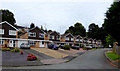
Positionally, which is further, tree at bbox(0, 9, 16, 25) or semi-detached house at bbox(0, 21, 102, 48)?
tree at bbox(0, 9, 16, 25)

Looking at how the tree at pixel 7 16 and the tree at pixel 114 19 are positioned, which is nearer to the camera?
the tree at pixel 114 19

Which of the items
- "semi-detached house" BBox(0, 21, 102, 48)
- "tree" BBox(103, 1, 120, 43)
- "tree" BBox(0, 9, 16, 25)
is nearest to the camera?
"tree" BBox(103, 1, 120, 43)

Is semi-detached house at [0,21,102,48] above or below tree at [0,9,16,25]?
below

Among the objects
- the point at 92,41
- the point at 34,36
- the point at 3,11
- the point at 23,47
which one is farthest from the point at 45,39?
the point at 92,41

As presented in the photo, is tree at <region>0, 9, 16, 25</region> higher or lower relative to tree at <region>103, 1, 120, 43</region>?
higher

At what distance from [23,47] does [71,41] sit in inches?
1234

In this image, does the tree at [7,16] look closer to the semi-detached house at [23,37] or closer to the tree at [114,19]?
the semi-detached house at [23,37]

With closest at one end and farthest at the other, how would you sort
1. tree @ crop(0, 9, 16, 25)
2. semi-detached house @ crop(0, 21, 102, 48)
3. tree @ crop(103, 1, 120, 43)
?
tree @ crop(103, 1, 120, 43), semi-detached house @ crop(0, 21, 102, 48), tree @ crop(0, 9, 16, 25)

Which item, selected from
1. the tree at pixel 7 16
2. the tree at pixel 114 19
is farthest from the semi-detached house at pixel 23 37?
the tree at pixel 114 19

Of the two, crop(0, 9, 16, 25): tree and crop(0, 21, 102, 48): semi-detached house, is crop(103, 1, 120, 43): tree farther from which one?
crop(0, 9, 16, 25): tree

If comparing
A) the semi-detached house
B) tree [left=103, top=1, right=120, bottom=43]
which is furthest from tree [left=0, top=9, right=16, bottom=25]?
tree [left=103, top=1, right=120, bottom=43]

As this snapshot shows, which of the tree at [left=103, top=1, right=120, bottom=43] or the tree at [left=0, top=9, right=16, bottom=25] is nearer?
the tree at [left=103, top=1, right=120, bottom=43]

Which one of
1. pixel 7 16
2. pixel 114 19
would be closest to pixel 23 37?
pixel 7 16

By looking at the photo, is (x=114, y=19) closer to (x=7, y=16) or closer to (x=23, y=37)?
(x=23, y=37)
